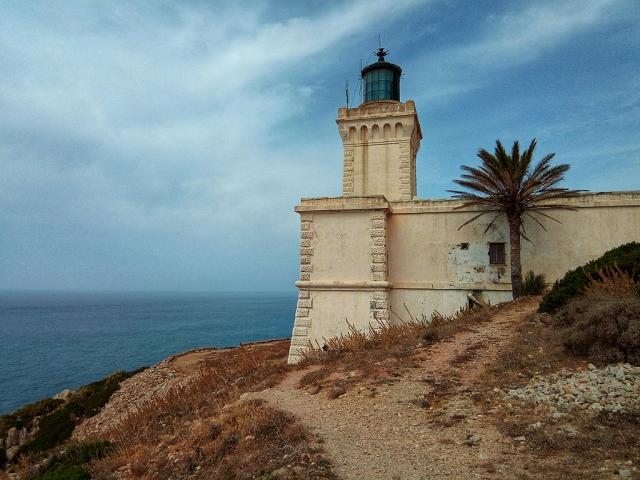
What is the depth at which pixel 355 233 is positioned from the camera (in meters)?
14.1

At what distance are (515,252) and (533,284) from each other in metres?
1.16

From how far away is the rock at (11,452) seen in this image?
645 inches

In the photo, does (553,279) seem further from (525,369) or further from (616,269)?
(525,369)

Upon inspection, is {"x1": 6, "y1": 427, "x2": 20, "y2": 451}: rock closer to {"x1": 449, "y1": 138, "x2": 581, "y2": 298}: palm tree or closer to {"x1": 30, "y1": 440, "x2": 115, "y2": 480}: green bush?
{"x1": 30, "y1": 440, "x2": 115, "y2": 480}: green bush

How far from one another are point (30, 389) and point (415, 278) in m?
27.8

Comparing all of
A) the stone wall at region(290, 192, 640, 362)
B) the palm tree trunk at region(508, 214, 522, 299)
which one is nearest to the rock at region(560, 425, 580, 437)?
the stone wall at region(290, 192, 640, 362)

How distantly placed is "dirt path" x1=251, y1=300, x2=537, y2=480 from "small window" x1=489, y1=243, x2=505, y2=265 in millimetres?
5443

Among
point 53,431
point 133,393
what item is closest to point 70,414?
point 53,431

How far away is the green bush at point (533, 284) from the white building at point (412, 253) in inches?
12.1

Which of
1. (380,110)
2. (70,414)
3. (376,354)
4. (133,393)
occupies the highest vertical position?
(380,110)

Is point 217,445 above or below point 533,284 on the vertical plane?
below

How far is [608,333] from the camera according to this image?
677cm

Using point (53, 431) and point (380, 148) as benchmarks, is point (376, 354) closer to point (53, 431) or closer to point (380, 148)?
point (380, 148)

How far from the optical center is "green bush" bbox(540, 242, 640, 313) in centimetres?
964
